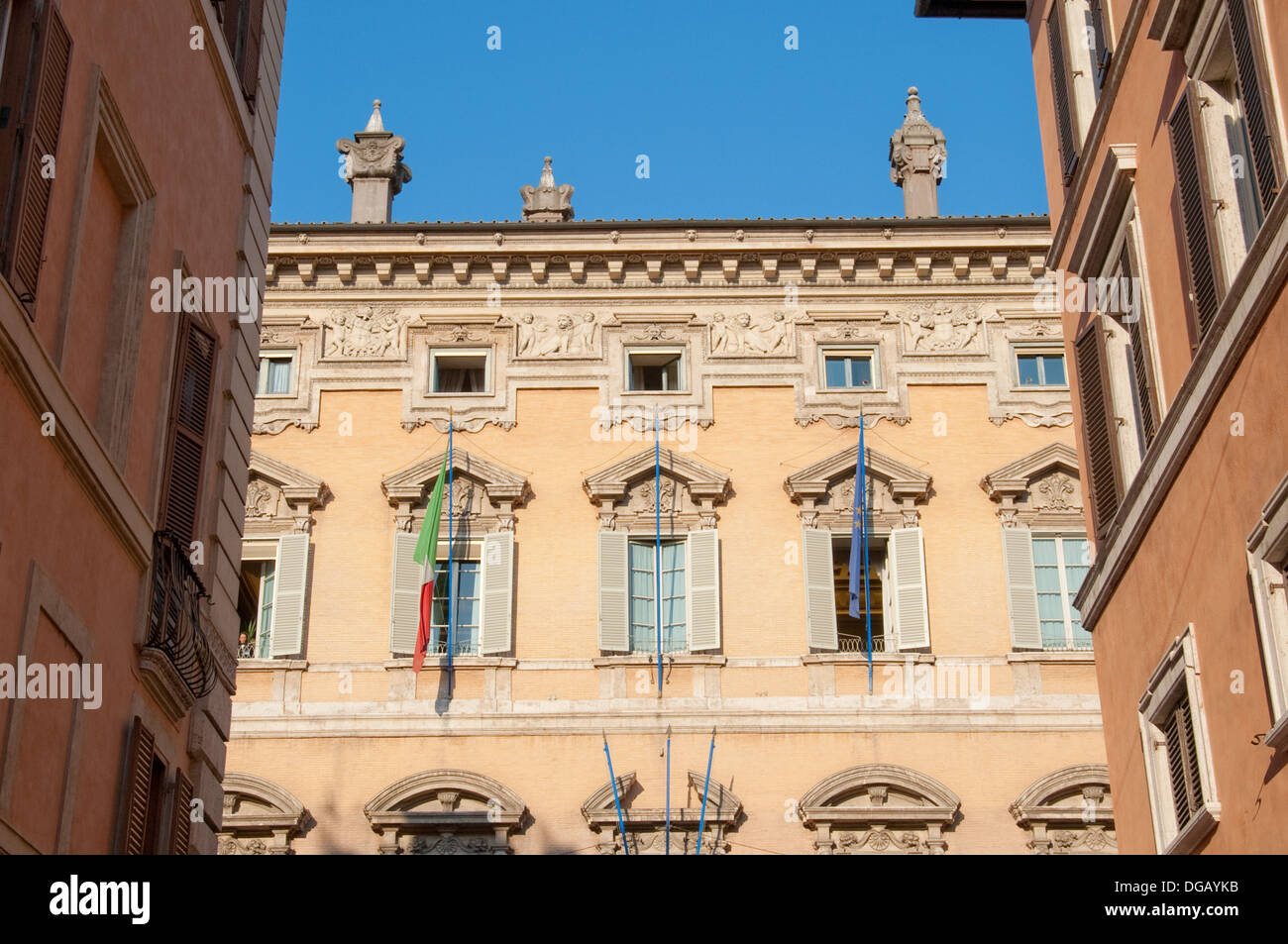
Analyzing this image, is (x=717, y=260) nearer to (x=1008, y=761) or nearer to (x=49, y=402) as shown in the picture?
(x=1008, y=761)

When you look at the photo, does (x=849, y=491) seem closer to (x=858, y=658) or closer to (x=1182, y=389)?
(x=858, y=658)

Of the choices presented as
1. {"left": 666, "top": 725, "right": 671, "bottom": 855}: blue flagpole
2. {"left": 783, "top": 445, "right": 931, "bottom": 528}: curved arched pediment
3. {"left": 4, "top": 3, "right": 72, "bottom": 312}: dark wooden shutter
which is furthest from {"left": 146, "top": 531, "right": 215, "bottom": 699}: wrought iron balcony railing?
{"left": 783, "top": 445, "right": 931, "bottom": 528}: curved arched pediment

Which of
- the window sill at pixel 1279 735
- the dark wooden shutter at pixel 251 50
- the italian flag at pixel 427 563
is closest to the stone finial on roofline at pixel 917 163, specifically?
the italian flag at pixel 427 563

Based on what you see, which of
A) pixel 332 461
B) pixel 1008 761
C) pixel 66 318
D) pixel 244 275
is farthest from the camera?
pixel 332 461

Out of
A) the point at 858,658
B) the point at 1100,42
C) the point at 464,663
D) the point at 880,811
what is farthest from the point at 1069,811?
the point at 1100,42

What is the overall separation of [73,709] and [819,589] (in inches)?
571

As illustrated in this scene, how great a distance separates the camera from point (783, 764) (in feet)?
71.9

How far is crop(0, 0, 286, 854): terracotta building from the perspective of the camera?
852cm

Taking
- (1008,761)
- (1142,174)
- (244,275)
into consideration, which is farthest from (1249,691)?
(1008,761)

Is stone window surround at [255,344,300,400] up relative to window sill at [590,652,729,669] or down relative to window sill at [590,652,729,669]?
up

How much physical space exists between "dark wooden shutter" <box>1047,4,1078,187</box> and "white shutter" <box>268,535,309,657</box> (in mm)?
11965

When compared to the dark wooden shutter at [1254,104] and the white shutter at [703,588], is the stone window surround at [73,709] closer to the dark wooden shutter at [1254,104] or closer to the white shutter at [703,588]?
the dark wooden shutter at [1254,104]

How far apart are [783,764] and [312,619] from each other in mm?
6223

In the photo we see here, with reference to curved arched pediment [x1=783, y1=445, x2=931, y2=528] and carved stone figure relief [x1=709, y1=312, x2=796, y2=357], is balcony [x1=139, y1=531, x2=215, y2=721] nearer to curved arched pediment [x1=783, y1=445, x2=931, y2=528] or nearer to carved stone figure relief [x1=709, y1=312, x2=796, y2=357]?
curved arched pediment [x1=783, y1=445, x2=931, y2=528]
